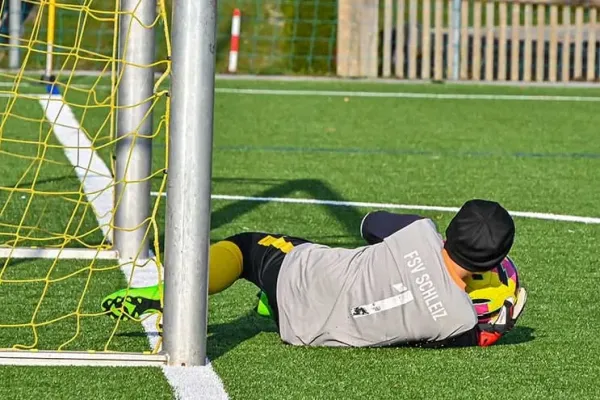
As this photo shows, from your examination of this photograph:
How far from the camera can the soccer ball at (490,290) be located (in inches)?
207

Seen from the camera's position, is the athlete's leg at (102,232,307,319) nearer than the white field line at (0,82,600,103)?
Yes

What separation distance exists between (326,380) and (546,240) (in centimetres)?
→ 322

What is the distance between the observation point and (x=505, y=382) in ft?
15.8

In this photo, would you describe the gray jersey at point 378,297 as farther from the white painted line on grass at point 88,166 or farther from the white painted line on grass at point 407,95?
the white painted line on grass at point 407,95

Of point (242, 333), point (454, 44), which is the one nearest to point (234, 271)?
point (242, 333)

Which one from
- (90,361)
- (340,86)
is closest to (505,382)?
(90,361)

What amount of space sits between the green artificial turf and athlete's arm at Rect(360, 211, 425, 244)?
461mm

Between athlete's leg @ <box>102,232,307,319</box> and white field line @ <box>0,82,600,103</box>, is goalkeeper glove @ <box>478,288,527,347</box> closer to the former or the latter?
athlete's leg @ <box>102,232,307,319</box>

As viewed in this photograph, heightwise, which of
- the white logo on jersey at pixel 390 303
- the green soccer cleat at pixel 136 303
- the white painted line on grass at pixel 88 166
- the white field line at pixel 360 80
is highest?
the white logo on jersey at pixel 390 303

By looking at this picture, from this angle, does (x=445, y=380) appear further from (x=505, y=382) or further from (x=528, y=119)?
(x=528, y=119)

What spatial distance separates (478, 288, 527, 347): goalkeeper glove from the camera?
17.2 feet

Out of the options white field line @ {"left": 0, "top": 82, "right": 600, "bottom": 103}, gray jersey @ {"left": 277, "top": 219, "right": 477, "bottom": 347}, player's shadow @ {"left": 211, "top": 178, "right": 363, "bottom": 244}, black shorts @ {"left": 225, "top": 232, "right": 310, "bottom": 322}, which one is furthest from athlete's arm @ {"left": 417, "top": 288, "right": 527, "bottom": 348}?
white field line @ {"left": 0, "top": 82, "right": 600, "bottom": 103}

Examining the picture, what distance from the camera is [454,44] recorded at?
747 inches

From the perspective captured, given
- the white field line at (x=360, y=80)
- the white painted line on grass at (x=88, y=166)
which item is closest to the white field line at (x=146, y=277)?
the white painted line on grass at (x=88, y=166)
